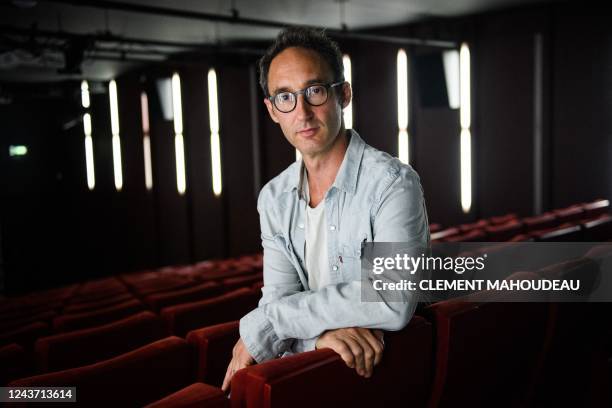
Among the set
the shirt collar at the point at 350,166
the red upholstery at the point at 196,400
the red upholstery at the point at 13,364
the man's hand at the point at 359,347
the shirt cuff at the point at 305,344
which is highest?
the shirt collar at the point at 350,166

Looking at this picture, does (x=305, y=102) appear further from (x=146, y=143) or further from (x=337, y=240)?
(x=146, y=143)

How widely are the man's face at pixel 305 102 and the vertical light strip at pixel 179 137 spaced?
10282 mm

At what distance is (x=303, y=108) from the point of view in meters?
1.57

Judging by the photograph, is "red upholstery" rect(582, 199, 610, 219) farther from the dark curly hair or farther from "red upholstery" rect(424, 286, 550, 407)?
the dark curly hair

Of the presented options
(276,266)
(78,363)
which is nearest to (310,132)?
(276,266)

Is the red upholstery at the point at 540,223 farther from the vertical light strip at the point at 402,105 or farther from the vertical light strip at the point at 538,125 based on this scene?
the vertical light strip at the point at 402,105

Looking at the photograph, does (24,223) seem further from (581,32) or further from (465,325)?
(465,325)

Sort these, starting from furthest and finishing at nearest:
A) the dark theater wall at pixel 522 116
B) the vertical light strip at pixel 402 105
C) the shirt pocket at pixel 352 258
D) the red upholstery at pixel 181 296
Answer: the vertical light strip at pixel 402 105 → the dark theater wall at pixel 522 116 → the red upholstery at pixel 181 296 → the shirt pocket at pixel 352 258

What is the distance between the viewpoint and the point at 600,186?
25.1 ft

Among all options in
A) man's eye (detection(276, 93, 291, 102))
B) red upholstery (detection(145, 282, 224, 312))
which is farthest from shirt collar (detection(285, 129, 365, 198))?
red upholstery (detection(145, 282, 224, 312))

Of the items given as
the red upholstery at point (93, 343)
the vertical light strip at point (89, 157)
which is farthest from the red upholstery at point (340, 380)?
the vertical light strip at point (89, 157)

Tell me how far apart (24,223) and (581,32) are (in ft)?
44.9

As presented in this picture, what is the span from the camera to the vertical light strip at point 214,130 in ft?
36.3

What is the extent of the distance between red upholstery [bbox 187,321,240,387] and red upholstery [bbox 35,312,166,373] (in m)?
0.65
